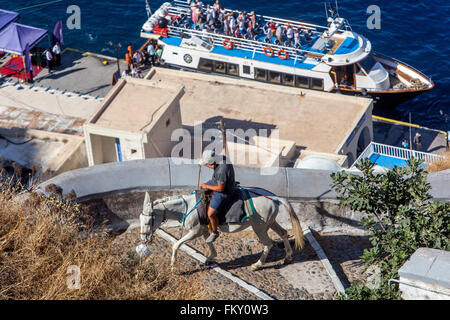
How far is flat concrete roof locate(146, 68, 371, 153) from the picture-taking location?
26172mm

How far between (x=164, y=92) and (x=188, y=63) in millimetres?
19144

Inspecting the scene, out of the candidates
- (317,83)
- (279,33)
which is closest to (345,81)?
(317,83)

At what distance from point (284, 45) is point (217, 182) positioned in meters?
26.6

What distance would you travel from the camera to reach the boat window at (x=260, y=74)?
126ft

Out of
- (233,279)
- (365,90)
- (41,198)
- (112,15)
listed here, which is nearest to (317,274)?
(233,279)

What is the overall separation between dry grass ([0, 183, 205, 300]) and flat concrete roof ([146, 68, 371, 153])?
12818mm

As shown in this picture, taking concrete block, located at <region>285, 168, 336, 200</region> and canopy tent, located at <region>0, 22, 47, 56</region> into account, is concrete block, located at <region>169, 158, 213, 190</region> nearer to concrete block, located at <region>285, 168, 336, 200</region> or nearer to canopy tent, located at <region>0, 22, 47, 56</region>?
concrete block, located at <region>285, 168, 336, 200</region>

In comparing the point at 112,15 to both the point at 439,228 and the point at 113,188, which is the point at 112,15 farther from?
the point at 439,228

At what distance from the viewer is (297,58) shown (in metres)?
38.0

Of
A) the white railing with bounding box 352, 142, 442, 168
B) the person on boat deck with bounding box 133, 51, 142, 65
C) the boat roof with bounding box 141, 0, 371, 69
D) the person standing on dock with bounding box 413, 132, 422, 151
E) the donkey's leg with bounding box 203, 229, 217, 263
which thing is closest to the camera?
the donkey's leg with bounding box 203, 229, 217, 263

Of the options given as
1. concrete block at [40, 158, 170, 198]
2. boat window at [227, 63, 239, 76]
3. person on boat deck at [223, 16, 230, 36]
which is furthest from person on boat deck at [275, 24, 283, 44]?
concrete block at [40, 158, 170, 198]

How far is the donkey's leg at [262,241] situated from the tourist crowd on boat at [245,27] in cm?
2544

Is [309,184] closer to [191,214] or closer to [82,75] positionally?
[191,214]

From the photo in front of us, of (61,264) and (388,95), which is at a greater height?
(61,264)
